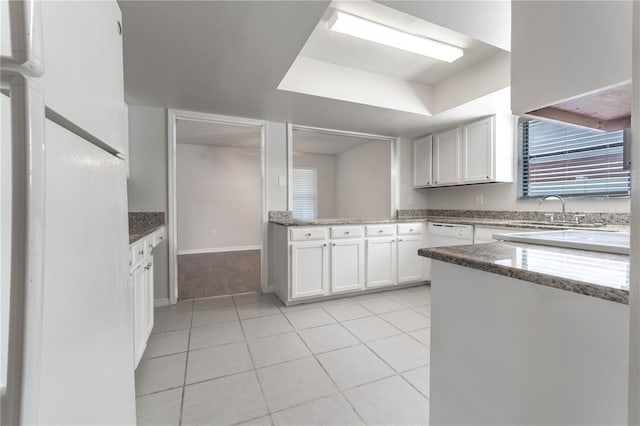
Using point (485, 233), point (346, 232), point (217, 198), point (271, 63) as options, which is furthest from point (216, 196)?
point (485, 233)

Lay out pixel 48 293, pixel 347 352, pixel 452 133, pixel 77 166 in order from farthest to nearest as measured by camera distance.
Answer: pixel 452 133, pixel 347 352, pixel 77 166, pixel 48 293

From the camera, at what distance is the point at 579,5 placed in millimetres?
790

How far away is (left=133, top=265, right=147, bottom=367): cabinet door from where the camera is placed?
1517mm

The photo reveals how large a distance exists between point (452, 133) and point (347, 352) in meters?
2.88

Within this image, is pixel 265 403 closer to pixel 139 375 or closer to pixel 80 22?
pixel 139 375

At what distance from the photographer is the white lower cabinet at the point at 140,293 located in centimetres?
149

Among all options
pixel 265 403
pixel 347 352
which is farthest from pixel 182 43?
pixel 347 352

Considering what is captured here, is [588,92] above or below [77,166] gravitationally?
above

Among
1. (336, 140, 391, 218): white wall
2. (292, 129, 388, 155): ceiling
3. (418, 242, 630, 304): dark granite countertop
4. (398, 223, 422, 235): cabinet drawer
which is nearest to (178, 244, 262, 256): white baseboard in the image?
(336, 140, 391, 218): white wall

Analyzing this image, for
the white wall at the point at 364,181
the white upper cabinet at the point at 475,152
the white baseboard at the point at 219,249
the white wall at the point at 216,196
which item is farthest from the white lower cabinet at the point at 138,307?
the white baseboard at the point at 219,249

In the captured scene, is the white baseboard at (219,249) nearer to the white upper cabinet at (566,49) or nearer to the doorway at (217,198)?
the doorway at (217,198)

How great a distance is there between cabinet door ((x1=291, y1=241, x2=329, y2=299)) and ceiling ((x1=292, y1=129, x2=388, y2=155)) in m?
2.47

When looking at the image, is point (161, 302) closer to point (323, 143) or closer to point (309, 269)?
point (309, 269)

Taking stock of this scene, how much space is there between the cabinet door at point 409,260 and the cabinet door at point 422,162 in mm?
855
